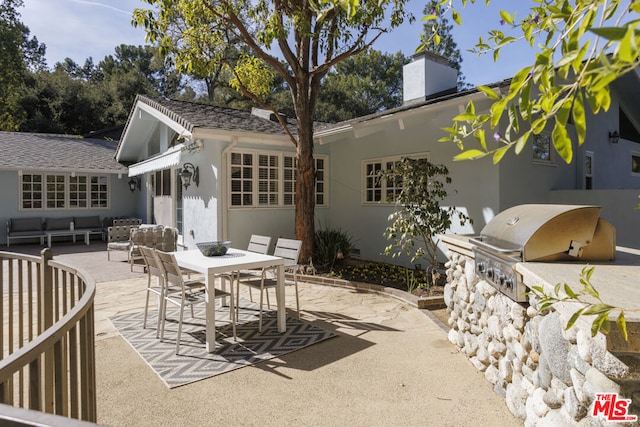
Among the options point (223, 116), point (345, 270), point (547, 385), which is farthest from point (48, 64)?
point (547, 385)

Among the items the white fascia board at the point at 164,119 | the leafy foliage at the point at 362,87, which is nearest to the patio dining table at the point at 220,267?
the white fascia board at the point at 164,119

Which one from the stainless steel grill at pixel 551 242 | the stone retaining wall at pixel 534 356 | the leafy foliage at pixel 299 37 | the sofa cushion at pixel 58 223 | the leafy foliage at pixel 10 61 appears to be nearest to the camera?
the stone retaining wall at pixel 534 356

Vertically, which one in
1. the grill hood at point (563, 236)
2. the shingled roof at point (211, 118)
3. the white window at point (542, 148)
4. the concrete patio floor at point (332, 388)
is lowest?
the concrete patio floor at point (332, 388)

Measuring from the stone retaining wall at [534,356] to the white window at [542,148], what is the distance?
564 centimetres

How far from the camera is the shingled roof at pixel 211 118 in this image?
9.82 metres

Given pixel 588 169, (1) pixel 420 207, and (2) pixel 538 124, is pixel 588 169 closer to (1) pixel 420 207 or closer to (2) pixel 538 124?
(1) pixel 420 207

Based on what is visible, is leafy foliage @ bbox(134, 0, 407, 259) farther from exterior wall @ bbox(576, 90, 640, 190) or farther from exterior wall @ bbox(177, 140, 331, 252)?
exterior wall @ bbox(576, 90, 640, 190)

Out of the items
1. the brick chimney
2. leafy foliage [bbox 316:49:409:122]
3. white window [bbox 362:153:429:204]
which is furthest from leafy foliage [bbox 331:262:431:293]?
leafy foliage [bbox 316:49:409:122]

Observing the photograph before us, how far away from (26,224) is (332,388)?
52.8ft

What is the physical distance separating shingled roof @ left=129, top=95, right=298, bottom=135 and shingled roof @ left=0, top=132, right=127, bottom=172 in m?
5.38

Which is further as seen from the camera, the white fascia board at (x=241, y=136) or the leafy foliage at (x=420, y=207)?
the white fascia board at (x=241, y=136)

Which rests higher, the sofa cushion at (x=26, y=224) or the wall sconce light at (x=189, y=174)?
the wall sconce light at (x=189, y=174)

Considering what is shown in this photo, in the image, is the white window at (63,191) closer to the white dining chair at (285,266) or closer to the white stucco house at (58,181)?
the white stucco house at (58,181)

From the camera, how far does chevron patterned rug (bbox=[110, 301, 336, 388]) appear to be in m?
4.36
